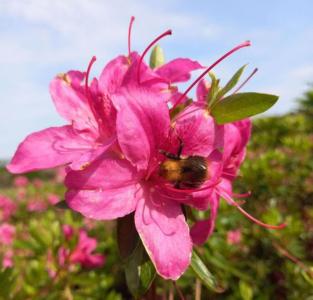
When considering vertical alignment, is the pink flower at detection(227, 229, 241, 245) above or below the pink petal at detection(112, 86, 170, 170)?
below

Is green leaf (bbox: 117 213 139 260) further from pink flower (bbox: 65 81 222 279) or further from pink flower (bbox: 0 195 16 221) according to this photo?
pink flower (bbox: 0 195 16 221)

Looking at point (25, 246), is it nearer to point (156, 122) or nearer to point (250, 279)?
point (250, 279)

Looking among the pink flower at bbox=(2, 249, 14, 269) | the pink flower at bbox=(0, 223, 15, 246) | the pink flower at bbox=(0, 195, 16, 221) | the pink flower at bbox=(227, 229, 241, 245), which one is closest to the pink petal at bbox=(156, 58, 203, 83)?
the pink flower at bbox=(227, 229, 241, 245)

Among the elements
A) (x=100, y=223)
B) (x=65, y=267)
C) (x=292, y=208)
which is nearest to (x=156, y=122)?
(x=65, y=267)

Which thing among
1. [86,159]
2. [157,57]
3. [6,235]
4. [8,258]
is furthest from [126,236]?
[6,235]

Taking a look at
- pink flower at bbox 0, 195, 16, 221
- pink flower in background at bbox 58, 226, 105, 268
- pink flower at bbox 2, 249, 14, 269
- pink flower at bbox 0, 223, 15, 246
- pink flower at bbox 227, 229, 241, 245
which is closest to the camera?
pink flower in background at bbox 58, 226, 105, 268

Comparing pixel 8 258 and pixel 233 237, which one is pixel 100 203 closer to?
pixel 233 237
